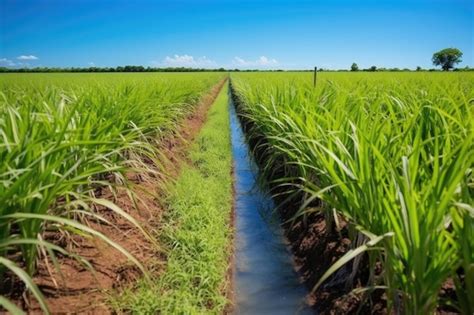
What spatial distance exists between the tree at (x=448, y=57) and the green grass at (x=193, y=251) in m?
82.6

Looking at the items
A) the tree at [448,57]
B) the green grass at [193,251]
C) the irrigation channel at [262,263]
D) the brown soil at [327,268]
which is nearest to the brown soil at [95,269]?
the green grass at [193,251]

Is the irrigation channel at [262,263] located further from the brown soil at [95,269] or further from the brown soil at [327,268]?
the brown soil at [95,269]

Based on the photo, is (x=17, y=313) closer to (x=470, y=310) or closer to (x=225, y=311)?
(x=225, y=311)

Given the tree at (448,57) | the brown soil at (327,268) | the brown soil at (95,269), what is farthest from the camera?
the tree at (448,57)

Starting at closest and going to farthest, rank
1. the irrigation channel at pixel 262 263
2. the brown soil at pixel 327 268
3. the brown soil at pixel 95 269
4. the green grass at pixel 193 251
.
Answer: the brown soil at pixel 95 269, the brown soil at pixel 327 268, the green grass at pixel 193 251, the irrigation channel at pixel 262 263

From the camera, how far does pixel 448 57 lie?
7619cm

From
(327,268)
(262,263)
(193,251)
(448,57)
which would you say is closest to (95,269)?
(193,251)

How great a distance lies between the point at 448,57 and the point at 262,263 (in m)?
85.9

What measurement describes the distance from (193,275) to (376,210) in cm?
132

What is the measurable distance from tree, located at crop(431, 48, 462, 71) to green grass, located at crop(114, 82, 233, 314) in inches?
3254

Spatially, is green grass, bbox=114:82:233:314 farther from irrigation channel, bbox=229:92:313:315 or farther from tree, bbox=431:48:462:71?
tree, bbox=431:48:462:71

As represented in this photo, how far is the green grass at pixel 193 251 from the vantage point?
2.22m

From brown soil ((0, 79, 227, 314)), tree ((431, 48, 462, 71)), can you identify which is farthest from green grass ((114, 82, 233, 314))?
tree ((431, 48, 462, 71))

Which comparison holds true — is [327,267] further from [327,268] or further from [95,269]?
[95,269]
